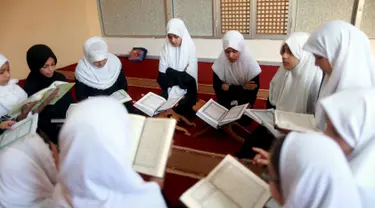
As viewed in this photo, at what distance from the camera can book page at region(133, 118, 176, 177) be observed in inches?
51.6

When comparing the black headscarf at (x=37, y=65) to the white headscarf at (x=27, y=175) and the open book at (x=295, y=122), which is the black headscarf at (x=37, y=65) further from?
the open book at (x=295, y=122)

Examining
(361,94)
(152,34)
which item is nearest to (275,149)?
(361,94)

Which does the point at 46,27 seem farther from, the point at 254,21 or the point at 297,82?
the point at 297,82

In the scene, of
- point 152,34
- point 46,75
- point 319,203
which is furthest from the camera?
point 152,34

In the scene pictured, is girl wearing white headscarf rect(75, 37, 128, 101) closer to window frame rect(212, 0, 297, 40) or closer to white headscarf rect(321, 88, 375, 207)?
white headscarf rect(321, 88, 375, 207)

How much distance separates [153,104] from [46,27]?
134 inches

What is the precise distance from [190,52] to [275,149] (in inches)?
97.4

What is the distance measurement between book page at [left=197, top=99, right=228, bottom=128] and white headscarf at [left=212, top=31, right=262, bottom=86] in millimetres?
421

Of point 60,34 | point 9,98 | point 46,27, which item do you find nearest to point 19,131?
point 9,98

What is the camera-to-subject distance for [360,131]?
1.18 meters

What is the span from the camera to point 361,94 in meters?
1.22

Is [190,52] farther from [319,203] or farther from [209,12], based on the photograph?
[319,203]

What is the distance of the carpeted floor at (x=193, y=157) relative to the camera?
86.2 inches

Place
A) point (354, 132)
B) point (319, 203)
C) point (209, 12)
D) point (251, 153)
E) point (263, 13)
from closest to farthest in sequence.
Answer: point (319, 203), point (354, 132), point (251, 153), point (263, 13), point (209, 12)
